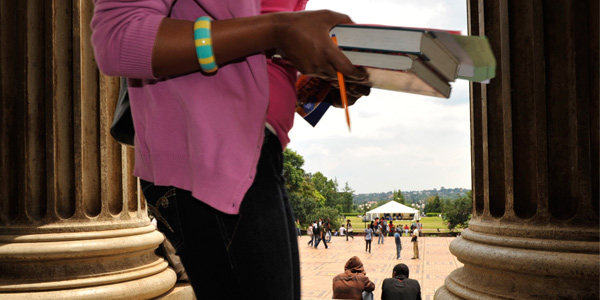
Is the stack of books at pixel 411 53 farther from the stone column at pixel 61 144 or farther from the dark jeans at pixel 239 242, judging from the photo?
the stone column at pixel 61 144

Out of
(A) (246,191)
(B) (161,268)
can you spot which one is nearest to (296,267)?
(A) (246,191)

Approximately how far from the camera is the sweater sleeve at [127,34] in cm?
86

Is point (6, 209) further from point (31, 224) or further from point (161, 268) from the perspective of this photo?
point (161, 268)

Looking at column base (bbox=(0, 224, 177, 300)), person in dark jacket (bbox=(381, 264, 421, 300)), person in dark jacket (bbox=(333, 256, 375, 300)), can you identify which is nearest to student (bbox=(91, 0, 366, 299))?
column base (bbox=(0, 224, 177, 300))

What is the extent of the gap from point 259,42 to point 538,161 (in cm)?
243

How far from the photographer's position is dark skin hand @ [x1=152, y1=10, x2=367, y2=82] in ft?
2.81

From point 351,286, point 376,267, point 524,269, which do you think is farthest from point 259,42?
point 376,267

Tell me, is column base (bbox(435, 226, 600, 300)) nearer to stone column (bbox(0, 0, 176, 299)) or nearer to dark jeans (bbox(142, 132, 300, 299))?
stone column (bbox(0, 0, 176, 299))

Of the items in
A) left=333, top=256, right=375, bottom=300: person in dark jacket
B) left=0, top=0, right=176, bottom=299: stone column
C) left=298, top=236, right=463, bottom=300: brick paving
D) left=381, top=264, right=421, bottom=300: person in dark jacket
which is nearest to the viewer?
left=0, top=0, right=176, bottom=299: stone column

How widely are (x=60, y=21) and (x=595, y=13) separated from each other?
3.36m

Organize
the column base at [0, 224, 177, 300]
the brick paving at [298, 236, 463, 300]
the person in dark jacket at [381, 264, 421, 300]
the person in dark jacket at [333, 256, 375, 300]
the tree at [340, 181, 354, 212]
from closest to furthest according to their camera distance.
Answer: the column base at [0, 224, 177, 300] < the person in dark jacket at [381, 264, 421, 300] < the person in dark jacket at [333, 256, 375, 300] < the brick paving at [298, 236, 463, 300] < the tree at [340, 181, 354, 212]

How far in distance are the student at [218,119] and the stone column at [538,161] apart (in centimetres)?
213

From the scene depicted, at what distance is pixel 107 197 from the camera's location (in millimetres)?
3588

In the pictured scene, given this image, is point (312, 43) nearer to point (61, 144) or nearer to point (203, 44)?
point (203, 44)
